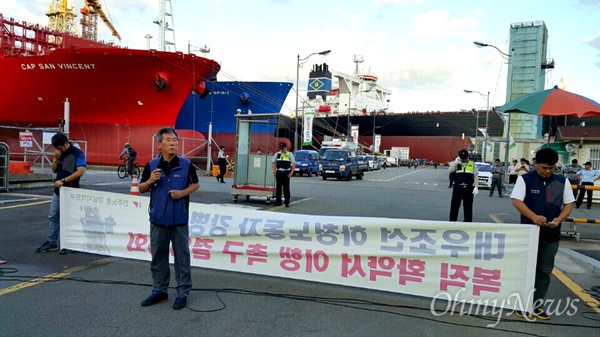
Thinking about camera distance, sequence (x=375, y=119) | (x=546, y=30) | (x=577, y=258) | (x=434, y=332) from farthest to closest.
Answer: (x=375, y=119) → (x=546, y=30) → (x=577, y=258) → (x=434, y=332)

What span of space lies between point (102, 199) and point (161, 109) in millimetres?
21437

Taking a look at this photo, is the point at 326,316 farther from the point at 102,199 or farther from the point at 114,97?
the point at 114,97

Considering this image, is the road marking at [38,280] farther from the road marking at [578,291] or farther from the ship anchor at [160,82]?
the ship anchor at [160,82]

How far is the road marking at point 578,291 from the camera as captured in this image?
15.6 feet

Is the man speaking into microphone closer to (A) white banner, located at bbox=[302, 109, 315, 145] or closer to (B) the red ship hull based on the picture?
(B) the red ship hull

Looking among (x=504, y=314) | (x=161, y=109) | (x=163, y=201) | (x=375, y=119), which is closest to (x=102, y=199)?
(x=163, y=201)

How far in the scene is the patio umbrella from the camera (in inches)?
309

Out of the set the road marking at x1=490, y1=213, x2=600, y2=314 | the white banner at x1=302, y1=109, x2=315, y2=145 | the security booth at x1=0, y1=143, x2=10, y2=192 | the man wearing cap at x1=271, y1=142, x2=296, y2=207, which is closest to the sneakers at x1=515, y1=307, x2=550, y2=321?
the road marking at x1=490, y1=213, x2=600, y2=314

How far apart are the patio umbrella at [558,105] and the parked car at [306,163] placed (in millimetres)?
22737

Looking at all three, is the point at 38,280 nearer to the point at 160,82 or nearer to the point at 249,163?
the point at 249,163

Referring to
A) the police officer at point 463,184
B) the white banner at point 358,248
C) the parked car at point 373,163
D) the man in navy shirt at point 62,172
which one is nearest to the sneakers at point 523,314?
the white banner at point 358,248

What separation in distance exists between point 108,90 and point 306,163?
46.1ft

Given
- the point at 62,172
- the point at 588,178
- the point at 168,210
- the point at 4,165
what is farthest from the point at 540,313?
the point at 4,165

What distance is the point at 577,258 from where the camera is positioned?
6.84 meters
